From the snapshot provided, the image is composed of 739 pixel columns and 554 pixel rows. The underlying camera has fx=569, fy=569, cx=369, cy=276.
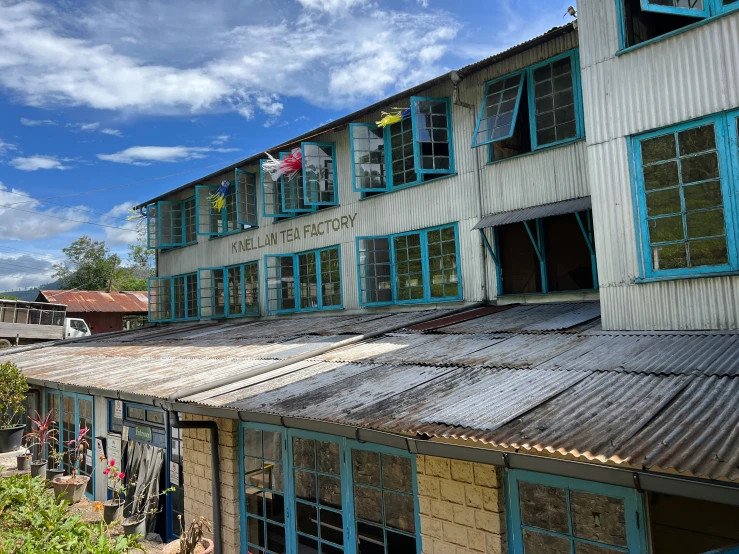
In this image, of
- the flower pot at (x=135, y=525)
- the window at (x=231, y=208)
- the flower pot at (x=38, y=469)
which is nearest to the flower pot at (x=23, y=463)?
the flower pot at (x=38, y=469)

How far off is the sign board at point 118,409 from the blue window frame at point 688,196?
9271mm

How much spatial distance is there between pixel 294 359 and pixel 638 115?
5.25 meters

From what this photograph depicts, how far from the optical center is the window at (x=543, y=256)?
9.52m

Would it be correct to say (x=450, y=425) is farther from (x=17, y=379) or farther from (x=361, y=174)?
(x=17, y=379)

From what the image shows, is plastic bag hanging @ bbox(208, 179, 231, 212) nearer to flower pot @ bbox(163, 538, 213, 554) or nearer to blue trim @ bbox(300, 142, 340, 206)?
blue trim @ bbox(300, 142, 340, 206)

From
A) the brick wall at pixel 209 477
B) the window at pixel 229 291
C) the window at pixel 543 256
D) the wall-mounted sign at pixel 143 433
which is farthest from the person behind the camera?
the window at pixel 229 291

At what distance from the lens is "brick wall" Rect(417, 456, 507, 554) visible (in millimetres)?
4871

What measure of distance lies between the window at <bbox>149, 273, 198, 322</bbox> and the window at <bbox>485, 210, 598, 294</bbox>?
34.0 ft

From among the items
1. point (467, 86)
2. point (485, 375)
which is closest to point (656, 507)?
point (485, 375)

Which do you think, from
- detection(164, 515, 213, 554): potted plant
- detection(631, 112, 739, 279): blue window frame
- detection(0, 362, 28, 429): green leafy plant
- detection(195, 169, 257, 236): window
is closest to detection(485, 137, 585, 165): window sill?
detection(631, 112, 739, 279): blue window frame

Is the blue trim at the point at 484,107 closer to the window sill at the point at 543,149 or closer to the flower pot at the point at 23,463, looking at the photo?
the window sill at the point at 543,149

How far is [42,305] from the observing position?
2452 centimetres

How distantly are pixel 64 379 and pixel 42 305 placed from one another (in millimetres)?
17033

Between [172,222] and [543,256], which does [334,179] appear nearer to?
[543,256]
